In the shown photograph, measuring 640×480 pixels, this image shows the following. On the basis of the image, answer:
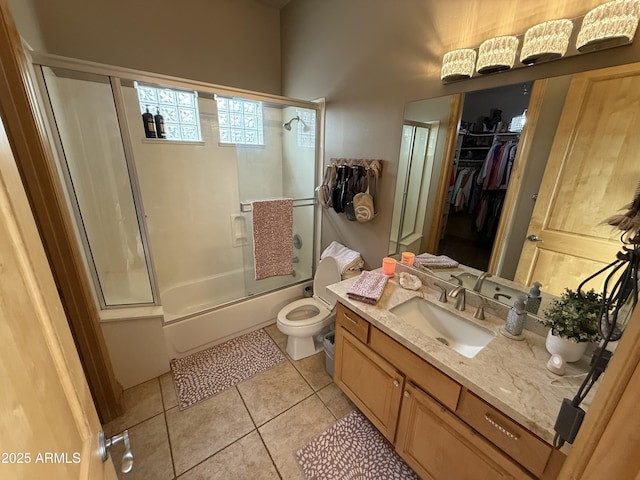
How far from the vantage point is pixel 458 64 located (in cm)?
135

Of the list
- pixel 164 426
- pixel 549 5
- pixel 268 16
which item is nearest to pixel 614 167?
pixel 549 5

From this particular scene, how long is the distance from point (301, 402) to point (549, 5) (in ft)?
8.05

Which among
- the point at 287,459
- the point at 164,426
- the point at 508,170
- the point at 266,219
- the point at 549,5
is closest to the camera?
the point at 549,5

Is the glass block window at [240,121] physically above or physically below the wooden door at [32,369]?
above

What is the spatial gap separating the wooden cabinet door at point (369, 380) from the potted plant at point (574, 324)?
0.65 metres

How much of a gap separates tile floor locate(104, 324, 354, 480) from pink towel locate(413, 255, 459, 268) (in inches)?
42.2

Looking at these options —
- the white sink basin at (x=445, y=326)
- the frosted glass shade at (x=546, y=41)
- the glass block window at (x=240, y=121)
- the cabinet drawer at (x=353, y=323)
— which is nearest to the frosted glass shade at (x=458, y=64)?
the frosted glass shade at (x=546, y=41)

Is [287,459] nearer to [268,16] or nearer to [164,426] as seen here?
[164,426]

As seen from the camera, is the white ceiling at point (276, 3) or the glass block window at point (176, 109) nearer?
the glass block window at point (176, 109)

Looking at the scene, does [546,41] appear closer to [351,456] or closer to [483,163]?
[483,163]

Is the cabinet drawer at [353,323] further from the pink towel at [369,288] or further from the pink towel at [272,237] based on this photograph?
the pink towel at [272,237]

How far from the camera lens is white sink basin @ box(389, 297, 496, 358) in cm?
127

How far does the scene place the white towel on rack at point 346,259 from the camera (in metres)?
2.09

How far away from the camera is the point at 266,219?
7.32 ft
